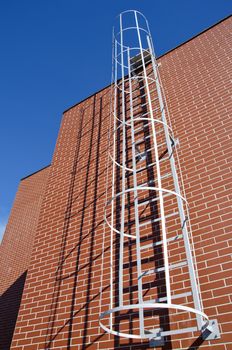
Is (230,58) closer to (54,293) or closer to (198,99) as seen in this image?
(198,99)

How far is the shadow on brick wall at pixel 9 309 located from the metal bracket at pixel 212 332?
6.78 meters

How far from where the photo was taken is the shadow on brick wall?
26.6 feet

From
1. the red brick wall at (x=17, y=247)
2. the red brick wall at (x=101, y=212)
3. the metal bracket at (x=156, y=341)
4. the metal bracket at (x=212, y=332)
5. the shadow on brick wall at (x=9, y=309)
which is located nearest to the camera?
the metal bracket at (x=212, y=332)

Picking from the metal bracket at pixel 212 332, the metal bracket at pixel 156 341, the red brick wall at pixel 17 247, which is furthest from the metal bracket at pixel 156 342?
the red brick wall at pixel 17 247

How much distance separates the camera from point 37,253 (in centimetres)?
493

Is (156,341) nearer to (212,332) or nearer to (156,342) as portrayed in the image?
(156,342)

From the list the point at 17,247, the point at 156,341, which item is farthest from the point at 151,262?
the point at 17,247

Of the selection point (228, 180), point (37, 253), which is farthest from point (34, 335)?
point (228, 180)

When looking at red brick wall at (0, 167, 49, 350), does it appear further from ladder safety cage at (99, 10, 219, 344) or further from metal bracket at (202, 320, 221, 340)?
metal bracket at (202, 320, 221, 340)

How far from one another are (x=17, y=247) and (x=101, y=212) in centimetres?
681

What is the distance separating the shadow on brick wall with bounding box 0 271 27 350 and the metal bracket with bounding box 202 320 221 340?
6781 millimetres

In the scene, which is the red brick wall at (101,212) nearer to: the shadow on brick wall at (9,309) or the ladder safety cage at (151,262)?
the ladder safety cage at (151,262)

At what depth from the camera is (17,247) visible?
10383 millimetres

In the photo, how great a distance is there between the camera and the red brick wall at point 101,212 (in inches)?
129
